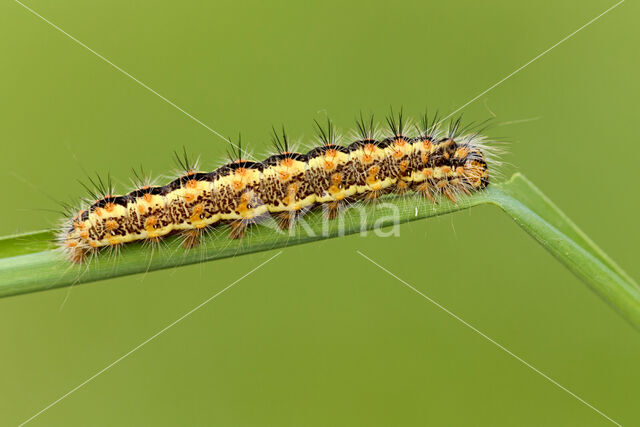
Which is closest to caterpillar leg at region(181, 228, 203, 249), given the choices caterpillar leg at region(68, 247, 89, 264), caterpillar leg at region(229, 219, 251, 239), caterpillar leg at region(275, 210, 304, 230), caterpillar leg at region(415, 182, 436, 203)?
caterpillar leg at region(229, 219, 251, 239)

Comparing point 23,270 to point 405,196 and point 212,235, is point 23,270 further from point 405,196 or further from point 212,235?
point 405,196

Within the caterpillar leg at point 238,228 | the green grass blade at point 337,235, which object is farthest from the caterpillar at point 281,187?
the green grass blade at point 337,235

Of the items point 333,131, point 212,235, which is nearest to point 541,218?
point 333,131

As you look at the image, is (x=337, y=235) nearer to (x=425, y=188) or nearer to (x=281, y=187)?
(x=281, y=187)

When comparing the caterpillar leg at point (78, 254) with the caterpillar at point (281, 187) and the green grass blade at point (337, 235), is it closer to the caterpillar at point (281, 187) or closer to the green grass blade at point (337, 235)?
the caterpillar at point (281, 187)

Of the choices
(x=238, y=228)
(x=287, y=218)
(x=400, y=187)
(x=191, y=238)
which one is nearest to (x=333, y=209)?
(x=287, y=218)
